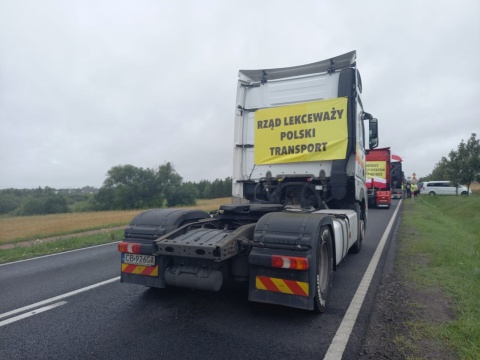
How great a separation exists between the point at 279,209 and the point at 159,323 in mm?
2481

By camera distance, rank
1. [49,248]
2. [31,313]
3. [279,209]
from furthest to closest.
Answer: [49,248] < [279,209] < [31,313]

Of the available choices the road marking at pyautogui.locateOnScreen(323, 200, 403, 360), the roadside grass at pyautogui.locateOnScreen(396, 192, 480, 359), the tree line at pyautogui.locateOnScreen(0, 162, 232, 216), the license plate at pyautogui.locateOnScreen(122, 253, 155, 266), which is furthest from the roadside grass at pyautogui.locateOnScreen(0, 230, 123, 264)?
the tree line at pyautogui.locateOnScreen(0, 162, 232, 216)

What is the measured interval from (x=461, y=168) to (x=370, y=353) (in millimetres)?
32594

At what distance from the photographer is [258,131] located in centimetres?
706

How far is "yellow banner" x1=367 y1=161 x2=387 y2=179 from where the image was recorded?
73.2ft

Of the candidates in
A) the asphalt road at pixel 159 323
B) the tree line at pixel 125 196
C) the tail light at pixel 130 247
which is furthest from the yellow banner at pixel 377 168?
the tree line at pixel 125 196

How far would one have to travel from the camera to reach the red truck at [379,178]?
21.7 m

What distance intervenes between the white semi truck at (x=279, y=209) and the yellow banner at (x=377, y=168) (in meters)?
15.0

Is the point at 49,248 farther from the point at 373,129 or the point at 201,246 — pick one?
the point at 373,129

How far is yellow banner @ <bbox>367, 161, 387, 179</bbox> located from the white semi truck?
49.2 ft

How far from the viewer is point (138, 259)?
4363 millimetres

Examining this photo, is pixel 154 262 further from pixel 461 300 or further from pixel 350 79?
pixel 350 79

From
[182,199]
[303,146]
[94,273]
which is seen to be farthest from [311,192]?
[182,199]

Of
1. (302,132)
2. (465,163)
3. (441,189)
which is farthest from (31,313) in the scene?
(441,189)
